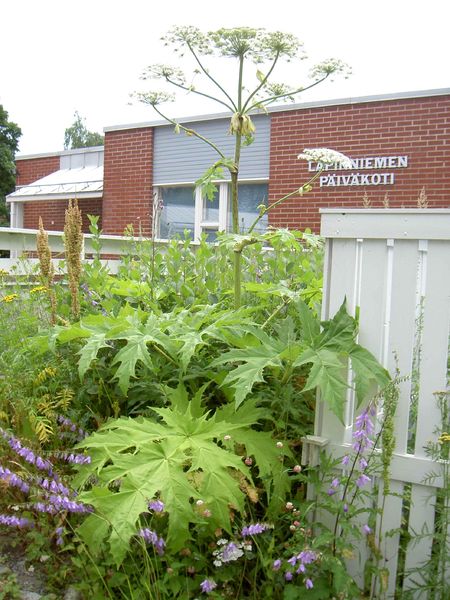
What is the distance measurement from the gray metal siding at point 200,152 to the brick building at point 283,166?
2cm

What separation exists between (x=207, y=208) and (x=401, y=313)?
1239 centimetres

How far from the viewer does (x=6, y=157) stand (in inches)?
1309

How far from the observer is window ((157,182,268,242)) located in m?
13.8

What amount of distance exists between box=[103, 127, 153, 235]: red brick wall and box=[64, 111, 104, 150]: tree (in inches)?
1874

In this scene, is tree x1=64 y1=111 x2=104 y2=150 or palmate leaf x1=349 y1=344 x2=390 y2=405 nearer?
palmate leaf x1=349 y1=344 x2=390 y2=405

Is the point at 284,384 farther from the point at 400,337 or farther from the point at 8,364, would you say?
the point at 8,364

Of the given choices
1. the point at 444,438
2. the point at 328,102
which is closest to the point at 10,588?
the point at 444,438

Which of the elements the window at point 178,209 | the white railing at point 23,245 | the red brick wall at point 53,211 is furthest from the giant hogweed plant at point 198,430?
the red brick wall at point 53,211

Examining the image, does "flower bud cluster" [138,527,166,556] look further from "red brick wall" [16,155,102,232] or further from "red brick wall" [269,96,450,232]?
"red brick wall" [16,155,102,232]

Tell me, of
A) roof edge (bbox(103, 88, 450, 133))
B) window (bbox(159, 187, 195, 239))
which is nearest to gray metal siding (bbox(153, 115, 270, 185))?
roof edge (bbox(103, 88, 450, 133))

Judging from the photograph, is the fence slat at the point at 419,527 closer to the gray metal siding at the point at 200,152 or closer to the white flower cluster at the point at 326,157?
the white flower cluster at the point at 326,157

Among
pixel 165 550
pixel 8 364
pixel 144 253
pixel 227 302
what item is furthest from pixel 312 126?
pixel 165 550

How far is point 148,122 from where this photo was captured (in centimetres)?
1534

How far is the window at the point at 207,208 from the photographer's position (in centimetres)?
1377
